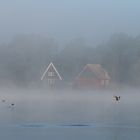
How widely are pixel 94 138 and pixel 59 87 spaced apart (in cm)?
4892

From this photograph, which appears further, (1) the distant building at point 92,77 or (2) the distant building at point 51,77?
(2) the distant building at point 51,77

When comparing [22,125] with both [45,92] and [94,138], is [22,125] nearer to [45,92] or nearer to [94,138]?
[94,138]

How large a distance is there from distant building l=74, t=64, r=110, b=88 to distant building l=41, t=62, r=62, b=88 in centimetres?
229

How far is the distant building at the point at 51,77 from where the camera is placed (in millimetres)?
66562

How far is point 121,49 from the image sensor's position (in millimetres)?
63938

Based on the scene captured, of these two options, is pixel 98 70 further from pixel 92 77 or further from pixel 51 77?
pixel 51 77

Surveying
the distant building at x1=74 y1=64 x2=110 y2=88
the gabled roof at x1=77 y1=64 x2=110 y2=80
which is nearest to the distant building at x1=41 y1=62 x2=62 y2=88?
the distant building at x1=74 y1=64 x2=110 y2=88

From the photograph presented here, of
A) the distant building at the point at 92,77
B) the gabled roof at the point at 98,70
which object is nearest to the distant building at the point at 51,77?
Result: the distant building at the point at 92,77

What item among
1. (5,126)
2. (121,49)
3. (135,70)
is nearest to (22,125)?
(5,126)

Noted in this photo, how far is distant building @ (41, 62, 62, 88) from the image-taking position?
6656 centimetres

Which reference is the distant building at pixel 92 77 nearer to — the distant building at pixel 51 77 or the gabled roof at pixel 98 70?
the gabled roof at pixel 98 70

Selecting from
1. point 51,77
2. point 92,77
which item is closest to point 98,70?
point 92,77

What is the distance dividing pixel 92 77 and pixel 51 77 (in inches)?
250

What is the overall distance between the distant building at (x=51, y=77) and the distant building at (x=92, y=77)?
2288 mm
